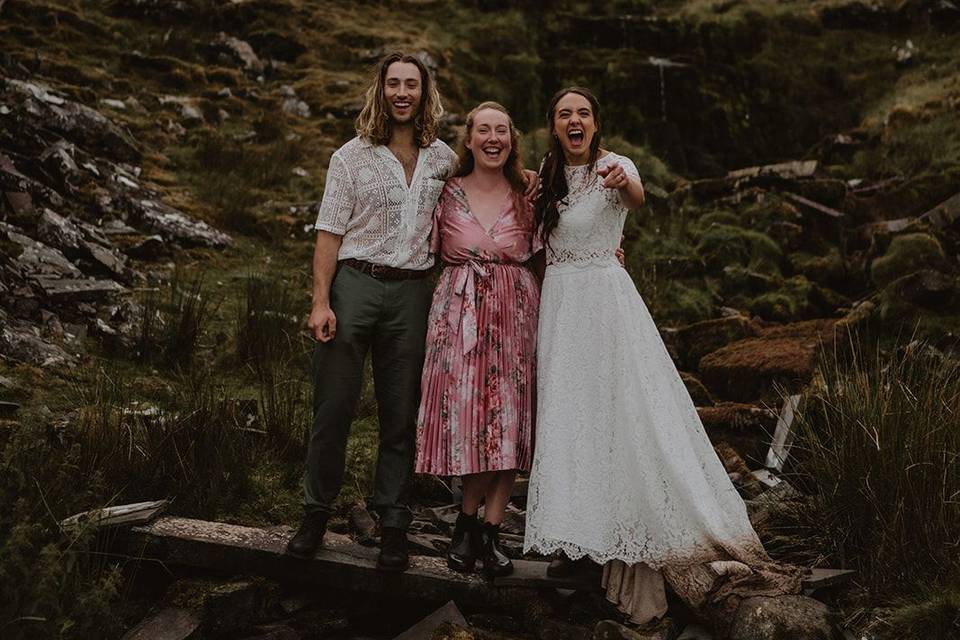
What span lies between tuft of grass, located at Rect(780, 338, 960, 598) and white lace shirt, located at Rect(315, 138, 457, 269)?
86.6 inches

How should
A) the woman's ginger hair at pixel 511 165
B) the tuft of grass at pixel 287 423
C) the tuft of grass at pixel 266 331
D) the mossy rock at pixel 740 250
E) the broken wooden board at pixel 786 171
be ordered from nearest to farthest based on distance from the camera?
the woman's ginger hair at pixel 511 165 < the tuft of grass at pixel 287 423 < the tuft of grass at pixel 266 331 < the mossy rock at pixel 740 250 < the broken wooden board at pixel 786 171

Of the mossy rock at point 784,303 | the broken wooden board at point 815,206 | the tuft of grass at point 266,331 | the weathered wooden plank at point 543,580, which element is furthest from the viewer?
the broken wooden board at point 815,206

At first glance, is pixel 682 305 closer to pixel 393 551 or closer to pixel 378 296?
pixel 378 296

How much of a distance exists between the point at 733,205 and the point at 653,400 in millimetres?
7047

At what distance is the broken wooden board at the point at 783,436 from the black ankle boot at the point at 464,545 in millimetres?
1982

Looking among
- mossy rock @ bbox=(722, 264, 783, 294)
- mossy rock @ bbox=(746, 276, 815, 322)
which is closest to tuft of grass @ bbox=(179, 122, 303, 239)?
mossy rock @ bbox=(722, 264, 783, 294)

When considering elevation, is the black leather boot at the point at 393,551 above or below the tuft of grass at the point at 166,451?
below

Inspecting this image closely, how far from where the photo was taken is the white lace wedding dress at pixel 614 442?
3479 mm

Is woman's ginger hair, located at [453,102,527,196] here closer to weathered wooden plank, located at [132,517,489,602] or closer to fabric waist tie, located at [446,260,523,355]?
fabric waist tie, located at [446,260,523,355]

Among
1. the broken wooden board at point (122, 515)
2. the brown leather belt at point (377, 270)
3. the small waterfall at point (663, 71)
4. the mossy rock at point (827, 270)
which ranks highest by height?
the small waterfall at point (663, 71)

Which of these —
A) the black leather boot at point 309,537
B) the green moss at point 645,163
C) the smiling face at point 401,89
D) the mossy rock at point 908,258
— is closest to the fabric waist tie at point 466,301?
the smiling face at point 401,89

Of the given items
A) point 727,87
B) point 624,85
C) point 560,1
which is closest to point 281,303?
point 624,85

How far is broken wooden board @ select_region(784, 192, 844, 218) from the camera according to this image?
9.30 meters

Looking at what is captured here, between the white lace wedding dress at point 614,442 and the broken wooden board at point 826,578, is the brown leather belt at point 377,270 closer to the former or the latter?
the white lace wedding dress at point 614,442
